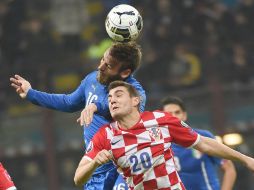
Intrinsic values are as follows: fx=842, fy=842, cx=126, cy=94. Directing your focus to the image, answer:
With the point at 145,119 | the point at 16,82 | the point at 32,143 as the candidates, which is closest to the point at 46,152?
the point at 32,143

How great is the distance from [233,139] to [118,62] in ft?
21.6

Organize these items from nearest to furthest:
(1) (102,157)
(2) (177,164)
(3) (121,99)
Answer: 1. (1) (102,157)
2. (3) (121,99)
3. (2) (177,164)

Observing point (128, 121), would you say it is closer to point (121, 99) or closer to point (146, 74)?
point (121, 99)

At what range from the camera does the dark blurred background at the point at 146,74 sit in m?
13.1

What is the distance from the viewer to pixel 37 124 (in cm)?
1328

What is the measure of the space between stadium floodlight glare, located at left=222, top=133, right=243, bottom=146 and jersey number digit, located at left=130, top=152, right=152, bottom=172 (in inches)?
272

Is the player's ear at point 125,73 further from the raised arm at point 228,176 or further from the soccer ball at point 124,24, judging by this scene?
the raised arm at point 228,176

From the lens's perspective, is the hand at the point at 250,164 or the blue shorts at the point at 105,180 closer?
the hand at the point at 250,164

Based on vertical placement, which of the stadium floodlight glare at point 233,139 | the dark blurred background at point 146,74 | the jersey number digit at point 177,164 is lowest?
the jersey number digit at point 177,164

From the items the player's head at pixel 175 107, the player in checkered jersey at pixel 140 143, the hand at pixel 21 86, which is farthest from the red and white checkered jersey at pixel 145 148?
the player's head at pixel 175 107

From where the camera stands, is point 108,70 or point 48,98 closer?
point 108,70

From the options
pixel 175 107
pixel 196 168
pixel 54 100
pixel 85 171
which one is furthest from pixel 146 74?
pixel 85 171

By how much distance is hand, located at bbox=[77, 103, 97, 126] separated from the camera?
621cm

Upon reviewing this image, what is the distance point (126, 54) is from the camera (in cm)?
696
